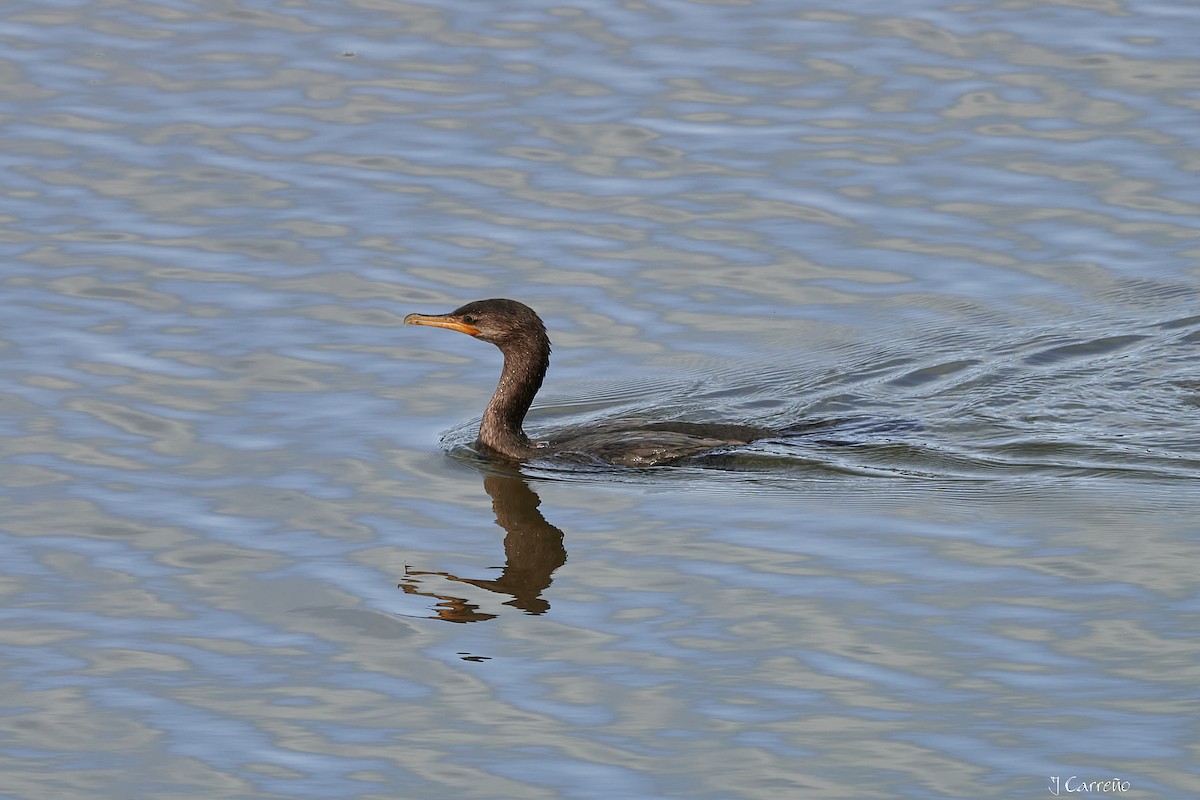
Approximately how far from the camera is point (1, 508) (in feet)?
32.3

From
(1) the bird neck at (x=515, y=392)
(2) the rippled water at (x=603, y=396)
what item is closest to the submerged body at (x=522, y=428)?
(1) the bird neck at (x=515, y=392)

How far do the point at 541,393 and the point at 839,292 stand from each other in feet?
7.19

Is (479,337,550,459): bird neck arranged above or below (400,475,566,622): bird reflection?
above

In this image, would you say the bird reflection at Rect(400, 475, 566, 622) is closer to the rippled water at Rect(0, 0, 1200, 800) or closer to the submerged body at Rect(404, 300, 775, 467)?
the rippled water at Rect(0, 0, 1200, 800)

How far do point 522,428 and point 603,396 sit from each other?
64 cm

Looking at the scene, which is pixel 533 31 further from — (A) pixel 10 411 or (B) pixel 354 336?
(A) pixel 10 411

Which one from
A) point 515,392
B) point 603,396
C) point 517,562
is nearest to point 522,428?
point 515,392

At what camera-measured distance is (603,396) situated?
39.8ft

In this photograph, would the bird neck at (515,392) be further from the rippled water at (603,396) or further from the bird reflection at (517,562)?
the bird reflection at (517,562)

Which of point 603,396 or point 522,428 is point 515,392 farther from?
point 603,396

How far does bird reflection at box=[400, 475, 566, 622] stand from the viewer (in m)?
8.73

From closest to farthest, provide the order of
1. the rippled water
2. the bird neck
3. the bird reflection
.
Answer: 1. the rippled water
2. the bird reflection
3. the bird neck

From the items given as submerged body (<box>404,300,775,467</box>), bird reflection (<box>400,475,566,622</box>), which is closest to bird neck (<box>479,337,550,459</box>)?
submerged body (<box>404,300,775,467</box>)

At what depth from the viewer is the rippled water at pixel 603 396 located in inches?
293
